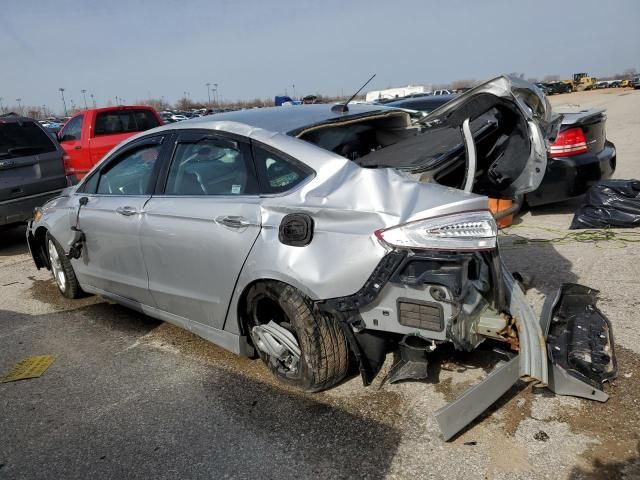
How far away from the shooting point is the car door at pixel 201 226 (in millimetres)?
3133

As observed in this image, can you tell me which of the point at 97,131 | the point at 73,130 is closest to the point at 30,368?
the point at 97,131

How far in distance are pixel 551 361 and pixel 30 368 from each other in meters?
3.44

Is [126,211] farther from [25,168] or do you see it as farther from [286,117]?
[25,168]

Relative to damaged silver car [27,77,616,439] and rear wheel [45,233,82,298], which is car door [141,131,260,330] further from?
rear wheel [45,233,82,298]

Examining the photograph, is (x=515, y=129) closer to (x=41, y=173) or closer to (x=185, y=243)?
(x=185, y=243)

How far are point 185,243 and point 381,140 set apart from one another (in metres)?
Answer: 1.58

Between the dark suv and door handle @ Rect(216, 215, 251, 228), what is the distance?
5.18 meters

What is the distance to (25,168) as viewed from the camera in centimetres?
730

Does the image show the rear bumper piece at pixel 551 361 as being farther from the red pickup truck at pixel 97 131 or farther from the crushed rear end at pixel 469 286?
the red pickup truck at pixel 97 131

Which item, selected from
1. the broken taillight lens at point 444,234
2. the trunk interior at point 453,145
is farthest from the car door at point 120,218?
the broken taillight lens at point 444,234

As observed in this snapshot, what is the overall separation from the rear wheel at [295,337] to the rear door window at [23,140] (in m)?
5.73

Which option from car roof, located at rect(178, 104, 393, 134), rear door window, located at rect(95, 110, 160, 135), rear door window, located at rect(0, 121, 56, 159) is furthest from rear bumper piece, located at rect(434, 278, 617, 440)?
rear door window, located at rect(95, 110, 160, 135)

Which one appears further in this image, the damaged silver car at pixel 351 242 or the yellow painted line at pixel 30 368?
the yellow painted line at pixel 30 368

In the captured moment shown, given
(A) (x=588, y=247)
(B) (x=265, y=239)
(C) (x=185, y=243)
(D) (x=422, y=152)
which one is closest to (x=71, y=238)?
(C) (x=185, y=243)
